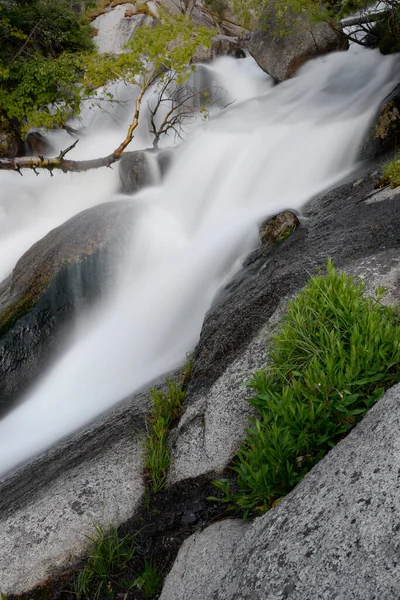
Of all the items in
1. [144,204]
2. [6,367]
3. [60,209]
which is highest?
[60,209]

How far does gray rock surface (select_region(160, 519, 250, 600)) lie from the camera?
2855mm

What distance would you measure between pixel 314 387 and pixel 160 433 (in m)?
1.60

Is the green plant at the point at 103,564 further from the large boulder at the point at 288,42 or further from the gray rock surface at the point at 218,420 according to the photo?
the large boulder at the point at 288,42

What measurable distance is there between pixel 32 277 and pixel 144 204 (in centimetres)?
342

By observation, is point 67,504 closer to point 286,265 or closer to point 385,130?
point 286,265

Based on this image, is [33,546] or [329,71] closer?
[33,546]

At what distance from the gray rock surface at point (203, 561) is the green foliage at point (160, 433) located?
27.0 inches

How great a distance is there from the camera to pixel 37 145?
17656mm

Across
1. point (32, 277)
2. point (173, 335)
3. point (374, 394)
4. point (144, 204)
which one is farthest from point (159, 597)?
point (144, 204)

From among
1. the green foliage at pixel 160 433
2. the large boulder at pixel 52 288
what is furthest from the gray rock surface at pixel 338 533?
the large boulder at pixel 52 288

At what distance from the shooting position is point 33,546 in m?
3.83

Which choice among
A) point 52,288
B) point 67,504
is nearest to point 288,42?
point 52,288

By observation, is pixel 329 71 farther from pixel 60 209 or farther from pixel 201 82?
pixel 60 209

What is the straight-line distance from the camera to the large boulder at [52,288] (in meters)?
7.41
